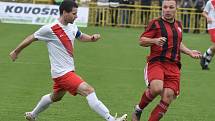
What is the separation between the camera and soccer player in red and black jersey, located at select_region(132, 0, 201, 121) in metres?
9.85

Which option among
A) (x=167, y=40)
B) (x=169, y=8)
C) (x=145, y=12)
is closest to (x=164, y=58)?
(x=167, y=40)

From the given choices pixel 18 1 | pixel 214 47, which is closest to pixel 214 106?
pixel 214 47

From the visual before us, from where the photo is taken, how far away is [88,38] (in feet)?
34.1

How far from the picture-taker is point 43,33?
32.3ft

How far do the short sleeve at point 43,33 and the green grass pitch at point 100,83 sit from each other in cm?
163

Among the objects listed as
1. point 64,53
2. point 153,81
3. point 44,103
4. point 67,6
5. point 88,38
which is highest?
point 67,6

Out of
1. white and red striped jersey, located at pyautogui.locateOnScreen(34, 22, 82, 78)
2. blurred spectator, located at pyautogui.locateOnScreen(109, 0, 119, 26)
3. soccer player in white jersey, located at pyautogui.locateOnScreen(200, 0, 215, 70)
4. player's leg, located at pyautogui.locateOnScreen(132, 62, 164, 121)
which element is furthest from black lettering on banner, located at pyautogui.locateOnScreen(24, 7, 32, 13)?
white and red striped jersey, located at pyautogui.locateOnScreen(34, 22, 82, 78)

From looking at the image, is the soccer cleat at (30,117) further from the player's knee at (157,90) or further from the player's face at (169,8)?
the player's face at (169,8)

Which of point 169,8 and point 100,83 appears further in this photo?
point 100,83

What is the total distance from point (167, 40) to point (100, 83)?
576cm

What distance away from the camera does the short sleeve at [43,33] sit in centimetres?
A: 984

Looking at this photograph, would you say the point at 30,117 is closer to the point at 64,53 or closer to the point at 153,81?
the point at 64,53

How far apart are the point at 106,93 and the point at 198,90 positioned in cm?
235

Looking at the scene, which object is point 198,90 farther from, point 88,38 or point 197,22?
point 197,22
